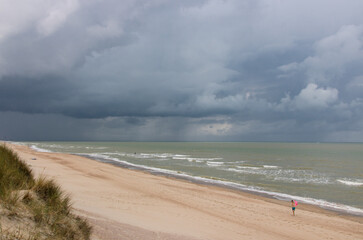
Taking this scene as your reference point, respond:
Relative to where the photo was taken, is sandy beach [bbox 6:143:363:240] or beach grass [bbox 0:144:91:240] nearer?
beach grass [bbox 0:144:91:240]

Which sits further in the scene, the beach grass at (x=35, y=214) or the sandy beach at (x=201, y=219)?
the sandy beach at (x=201, y=219)

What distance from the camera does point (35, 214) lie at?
5.28 meters

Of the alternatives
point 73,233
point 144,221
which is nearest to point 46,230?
point 73,233

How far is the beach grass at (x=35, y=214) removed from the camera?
4652 mm

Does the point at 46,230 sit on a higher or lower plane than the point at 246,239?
higher

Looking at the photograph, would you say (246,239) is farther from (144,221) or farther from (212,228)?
(144,221)

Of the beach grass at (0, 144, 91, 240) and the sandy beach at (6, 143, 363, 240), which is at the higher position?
the beach grass at (0, 144, 91, 240)

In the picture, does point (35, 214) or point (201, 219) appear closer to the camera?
point (35, 214)

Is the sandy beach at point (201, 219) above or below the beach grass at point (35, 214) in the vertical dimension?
below

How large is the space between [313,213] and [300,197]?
17.5ft

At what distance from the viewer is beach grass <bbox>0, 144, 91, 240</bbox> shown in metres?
4.65

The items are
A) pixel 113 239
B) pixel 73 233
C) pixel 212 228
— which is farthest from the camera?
pixel 212 228

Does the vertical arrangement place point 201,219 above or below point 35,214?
Answer: below

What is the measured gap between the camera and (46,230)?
16.7 feet
